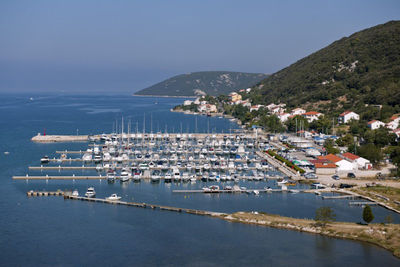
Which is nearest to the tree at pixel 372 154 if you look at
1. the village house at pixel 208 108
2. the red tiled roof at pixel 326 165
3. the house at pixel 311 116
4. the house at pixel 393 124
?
the red tiled roof at pixel 326 165

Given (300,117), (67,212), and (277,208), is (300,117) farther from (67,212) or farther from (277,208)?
(67,212)

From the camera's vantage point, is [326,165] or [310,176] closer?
[310,176]

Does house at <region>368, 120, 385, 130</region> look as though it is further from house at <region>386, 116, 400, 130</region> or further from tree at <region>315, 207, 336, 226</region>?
tree at <region>315, 207, 336, 226</region>

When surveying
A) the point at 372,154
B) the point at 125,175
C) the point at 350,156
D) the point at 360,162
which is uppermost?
the point at 372,154

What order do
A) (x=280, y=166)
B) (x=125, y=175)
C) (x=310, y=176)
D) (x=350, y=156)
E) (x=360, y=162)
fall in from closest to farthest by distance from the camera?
(x=310, y=176), (x=125, y=175), (x=360, y=162), (x=350, y=156), (x=280, y=166)

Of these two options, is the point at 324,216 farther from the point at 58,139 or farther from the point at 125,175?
the point at 58,139

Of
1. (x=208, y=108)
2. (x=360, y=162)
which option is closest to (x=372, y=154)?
(x=360, y=162)

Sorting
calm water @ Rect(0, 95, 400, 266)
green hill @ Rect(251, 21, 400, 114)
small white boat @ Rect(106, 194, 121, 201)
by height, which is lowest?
calm water @ Rect(0, 95, 400, 266)

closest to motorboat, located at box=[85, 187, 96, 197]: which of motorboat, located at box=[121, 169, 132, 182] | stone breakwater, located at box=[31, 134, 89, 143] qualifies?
motorboat, located at box=[121, 169, 132, 182]

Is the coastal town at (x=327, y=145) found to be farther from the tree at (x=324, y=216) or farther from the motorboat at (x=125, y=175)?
the motorboat at (x=125, y=175)
